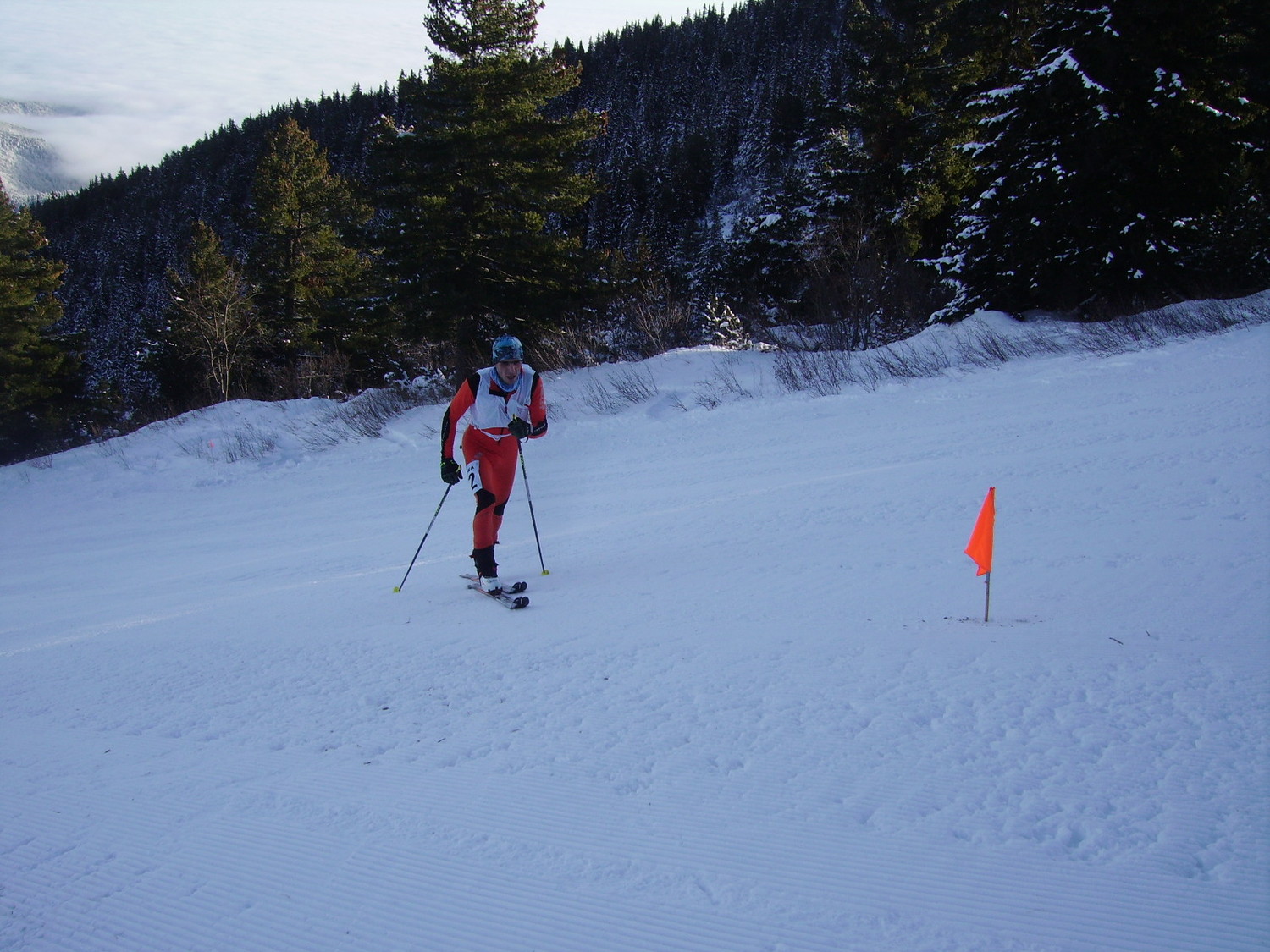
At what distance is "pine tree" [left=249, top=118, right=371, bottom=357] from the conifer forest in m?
0.14

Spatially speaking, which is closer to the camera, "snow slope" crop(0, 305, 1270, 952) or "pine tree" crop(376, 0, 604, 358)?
"snow slope" crop(0, 305, 1270, 952)

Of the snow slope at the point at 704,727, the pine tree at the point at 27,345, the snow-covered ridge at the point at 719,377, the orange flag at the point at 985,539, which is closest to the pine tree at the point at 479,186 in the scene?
the snow-covered ridge at the point at 719,377

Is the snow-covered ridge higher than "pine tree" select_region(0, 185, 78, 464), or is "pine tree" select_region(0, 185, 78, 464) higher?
"pine tree" select_region(0, 185, 78, 464)

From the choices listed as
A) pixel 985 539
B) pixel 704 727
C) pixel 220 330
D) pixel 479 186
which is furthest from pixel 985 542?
pixel 220 330

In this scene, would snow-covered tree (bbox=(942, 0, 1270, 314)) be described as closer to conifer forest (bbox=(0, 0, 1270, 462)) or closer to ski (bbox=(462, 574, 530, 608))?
conifer forest (bbox=(0, 0, 1270, 462))

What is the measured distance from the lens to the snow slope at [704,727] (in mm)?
2311

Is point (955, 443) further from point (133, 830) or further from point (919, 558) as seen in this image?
point (133, 830)

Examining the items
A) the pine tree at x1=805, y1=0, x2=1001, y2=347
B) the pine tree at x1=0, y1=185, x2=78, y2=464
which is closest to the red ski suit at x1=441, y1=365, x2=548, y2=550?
the pine tree at x1=805, y1=0, x2=1001, y2=347

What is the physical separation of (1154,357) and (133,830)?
1224 cm

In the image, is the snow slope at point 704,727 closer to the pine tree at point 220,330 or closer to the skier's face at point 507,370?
the skier's face at point 507,370

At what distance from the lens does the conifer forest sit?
14.8 metres

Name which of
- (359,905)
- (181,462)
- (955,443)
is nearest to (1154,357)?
(955,443)

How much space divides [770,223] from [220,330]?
2117 centimetres

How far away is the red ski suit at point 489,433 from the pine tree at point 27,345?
37236 mm
